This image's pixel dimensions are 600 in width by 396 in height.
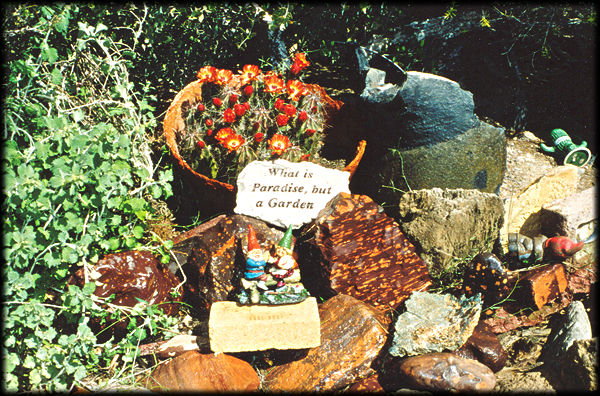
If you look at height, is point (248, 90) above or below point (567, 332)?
above

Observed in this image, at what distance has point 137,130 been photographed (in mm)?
3271

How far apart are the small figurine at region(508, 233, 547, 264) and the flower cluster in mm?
1703

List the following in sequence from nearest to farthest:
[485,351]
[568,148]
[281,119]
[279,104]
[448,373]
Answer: [448,373] < [485,351] < [281,119] < [279,104] < [568,148]

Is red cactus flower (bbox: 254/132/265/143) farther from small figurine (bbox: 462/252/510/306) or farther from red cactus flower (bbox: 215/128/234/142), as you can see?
small figurine (bbox: 462/252/510/306)

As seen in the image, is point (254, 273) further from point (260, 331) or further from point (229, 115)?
point (229, 115)

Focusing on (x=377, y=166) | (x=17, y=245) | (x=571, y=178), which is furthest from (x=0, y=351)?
(x=571, y=178)

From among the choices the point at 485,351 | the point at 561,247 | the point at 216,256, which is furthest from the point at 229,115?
the point at 561,247

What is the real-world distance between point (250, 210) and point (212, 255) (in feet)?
1.59

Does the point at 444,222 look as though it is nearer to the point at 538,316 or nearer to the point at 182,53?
the point at 538,316

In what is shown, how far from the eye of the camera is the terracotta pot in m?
3.44

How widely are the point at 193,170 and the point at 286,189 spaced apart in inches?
28.3

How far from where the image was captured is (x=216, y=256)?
3152mm

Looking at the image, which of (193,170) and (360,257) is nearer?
(360,257)

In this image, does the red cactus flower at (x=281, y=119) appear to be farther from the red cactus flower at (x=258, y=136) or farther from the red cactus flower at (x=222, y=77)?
the red cactus flower at (x=222, y=77)
